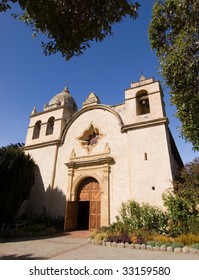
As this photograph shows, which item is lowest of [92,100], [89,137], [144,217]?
[144,217]

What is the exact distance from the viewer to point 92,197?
1296 cm

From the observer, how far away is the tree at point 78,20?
4.31 metres

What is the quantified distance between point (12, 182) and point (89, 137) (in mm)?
6659

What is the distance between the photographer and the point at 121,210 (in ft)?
35.9

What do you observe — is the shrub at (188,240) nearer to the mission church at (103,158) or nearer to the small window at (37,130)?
the mission church at (103,158)

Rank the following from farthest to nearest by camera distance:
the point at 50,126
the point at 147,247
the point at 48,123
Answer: the point at 50,126, the point at 48,123, the point at 147,247

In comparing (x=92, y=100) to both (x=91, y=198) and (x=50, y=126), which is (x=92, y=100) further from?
(x=91, y=198)

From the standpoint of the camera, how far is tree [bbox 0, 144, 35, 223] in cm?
1164

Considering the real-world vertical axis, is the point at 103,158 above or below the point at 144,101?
below

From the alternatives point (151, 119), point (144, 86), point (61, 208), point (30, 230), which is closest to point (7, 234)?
point (30, 230)

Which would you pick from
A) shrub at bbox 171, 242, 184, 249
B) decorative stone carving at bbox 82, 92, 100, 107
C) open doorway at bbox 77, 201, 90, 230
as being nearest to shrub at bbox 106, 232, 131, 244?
shrub at bbox 171, 242, 184, 249

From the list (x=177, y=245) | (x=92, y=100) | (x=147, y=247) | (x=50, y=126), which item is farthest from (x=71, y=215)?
(x=92, y=100)

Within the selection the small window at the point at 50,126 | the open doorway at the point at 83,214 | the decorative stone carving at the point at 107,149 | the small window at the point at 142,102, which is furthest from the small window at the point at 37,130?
the small window at the point at 142,102

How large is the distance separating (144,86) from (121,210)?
9.33 meters
